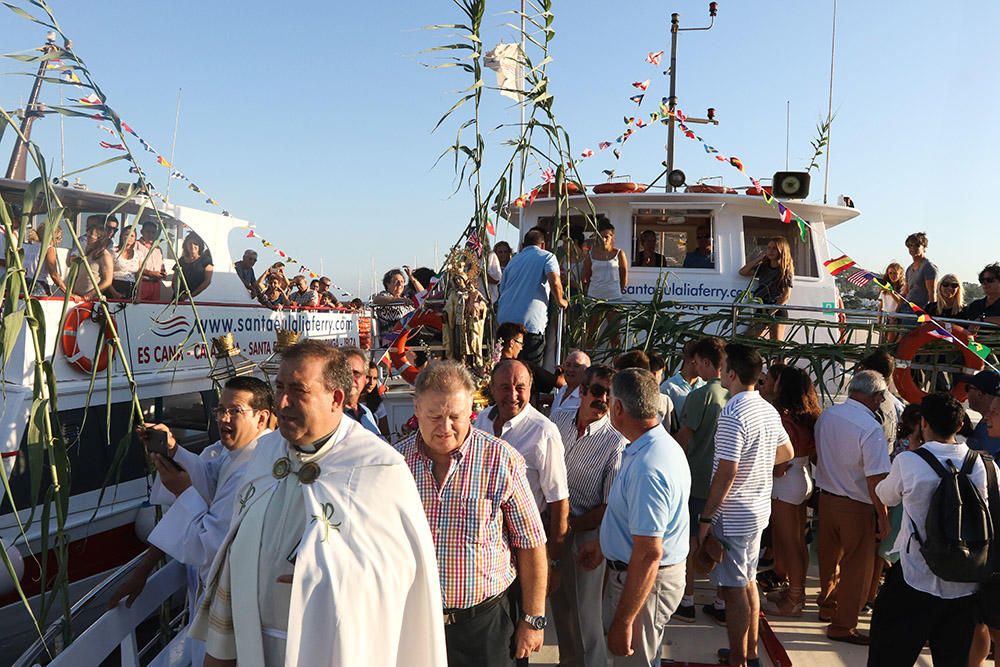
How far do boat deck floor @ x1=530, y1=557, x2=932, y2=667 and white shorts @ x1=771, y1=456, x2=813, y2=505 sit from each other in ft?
2.69

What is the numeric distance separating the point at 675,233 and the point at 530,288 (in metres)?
3.64

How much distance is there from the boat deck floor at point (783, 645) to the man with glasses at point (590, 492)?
2.22 ft

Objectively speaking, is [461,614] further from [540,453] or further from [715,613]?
[715,613]

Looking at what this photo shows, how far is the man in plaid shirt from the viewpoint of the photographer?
270 cm

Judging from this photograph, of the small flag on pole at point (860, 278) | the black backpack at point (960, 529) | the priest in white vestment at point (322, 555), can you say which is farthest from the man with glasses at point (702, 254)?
the priest in white vestment at point (322, 555)

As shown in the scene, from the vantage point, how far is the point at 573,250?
679 centimetres

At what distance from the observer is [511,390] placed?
3615 millimetres

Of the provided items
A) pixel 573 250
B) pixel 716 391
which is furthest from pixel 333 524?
pixel 573 250

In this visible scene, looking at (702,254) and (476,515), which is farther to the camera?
(702,254)

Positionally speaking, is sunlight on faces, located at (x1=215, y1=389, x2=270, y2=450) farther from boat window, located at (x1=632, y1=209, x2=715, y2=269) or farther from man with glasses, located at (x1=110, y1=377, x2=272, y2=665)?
boat window, located at (x1=632, y1=209, x2=715, y2=269)

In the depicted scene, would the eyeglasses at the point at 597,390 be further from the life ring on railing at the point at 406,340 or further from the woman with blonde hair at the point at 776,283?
the woman with blonde hair at the point at 776,283

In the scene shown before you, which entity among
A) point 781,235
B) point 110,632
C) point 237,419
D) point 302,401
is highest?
point 781,235

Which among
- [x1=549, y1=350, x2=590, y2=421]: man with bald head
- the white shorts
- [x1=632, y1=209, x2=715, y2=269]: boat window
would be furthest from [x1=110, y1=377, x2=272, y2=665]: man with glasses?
[x1=632, y1=209, x2=715, y2=269]: boat window

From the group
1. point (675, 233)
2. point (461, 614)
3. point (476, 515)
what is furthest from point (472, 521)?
point (675, 233)
